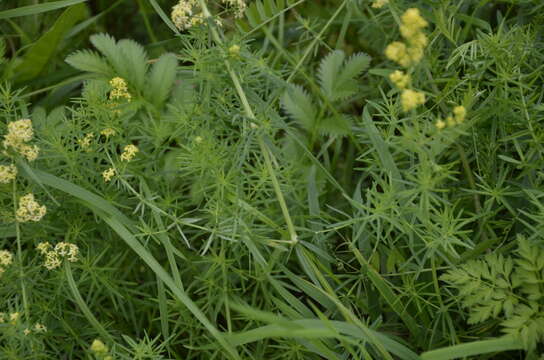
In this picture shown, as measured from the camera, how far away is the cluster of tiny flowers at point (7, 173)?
75.9 inches

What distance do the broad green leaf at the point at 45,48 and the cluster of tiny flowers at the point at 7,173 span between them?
1019 millimetres

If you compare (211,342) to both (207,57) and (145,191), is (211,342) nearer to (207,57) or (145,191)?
(145,191)

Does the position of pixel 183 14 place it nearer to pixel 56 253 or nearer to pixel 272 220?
pixel 272 220

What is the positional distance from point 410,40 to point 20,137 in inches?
49.2

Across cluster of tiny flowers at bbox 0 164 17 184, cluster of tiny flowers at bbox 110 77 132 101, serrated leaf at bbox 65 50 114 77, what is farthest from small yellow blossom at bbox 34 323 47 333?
serrated leaf at bbox 65 50 114 77

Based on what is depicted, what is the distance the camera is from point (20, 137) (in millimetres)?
1908

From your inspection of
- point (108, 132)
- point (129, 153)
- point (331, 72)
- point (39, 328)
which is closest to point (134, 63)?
point (108, 132)

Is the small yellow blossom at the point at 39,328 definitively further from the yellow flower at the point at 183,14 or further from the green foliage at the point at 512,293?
the green foliage at the point at 512,293

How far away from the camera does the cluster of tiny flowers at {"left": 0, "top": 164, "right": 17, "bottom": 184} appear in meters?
1.93

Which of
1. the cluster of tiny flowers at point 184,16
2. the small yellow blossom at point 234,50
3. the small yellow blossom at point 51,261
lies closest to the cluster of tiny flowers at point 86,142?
the small yellow blossom at point 51,261

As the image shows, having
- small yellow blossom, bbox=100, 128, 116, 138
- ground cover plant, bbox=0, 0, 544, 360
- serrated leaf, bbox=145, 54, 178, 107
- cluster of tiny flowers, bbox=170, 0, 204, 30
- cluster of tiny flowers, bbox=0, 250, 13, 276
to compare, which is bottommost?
ground cover plant, bbox=0, 0, 544, 360

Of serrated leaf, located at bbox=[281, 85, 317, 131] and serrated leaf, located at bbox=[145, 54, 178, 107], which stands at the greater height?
serrated leaf, located at bbox=[145, 54, 178, 107]

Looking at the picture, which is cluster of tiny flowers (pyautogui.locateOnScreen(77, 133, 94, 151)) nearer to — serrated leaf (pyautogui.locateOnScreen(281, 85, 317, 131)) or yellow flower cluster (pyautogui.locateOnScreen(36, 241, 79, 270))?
yellow flower cluster (pyautogui.locateOnScreen(36, 241, 79, 270))

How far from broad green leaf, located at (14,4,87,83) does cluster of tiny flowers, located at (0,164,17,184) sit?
40.1 inches
